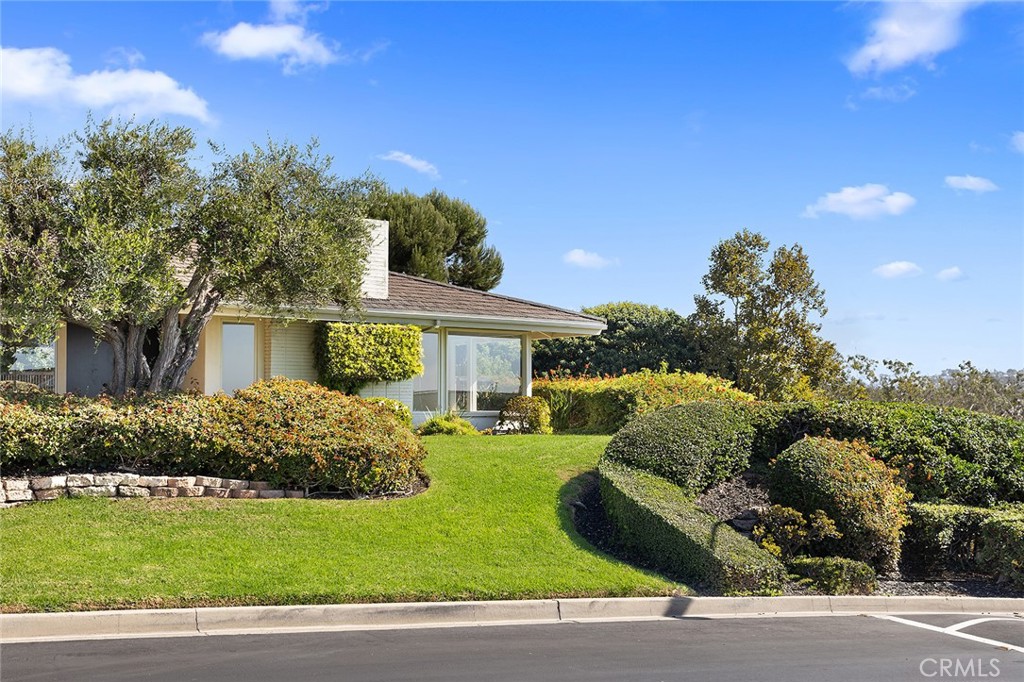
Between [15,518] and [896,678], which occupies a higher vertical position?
[15,518]

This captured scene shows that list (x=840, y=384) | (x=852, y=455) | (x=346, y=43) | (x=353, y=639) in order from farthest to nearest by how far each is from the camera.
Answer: (x=840, y=384), (x=346, y=43), (x=852, y=455), (x=353, y=639)

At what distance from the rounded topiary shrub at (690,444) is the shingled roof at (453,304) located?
7955 millimetres

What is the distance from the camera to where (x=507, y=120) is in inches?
636

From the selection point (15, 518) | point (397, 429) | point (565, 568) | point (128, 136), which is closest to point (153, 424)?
point (15, 518)

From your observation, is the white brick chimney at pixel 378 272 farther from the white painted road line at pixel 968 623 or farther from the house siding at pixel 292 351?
the white painted road line at pixel 968 623

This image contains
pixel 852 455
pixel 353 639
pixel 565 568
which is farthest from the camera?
pixel 852 455

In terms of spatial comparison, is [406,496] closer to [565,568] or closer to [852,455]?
[565,568]

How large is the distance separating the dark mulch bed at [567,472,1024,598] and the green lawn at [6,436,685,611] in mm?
320

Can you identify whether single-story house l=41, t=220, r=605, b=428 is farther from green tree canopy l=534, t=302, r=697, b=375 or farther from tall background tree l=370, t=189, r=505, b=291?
tall background tree l=370, t=189, r=505, b=291

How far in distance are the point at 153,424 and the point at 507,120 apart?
26.7 ft

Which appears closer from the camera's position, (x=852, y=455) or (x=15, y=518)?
(x=15, y=518)

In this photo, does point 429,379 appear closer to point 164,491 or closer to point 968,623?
point 164,491

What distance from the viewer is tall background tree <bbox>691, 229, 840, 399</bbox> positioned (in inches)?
1131

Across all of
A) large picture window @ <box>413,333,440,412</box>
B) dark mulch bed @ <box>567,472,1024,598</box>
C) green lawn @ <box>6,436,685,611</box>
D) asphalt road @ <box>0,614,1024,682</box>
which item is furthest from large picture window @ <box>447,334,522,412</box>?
asphalt road @ <box>0,614,1024,682</box>
